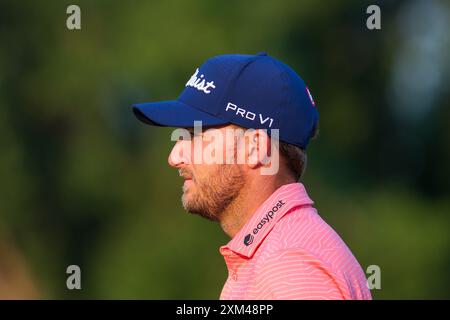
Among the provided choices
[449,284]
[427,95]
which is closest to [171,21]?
[427,95]

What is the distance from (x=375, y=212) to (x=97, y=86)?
11.1ft

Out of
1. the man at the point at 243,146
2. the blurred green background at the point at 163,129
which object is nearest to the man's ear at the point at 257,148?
the man at the point at 243,146

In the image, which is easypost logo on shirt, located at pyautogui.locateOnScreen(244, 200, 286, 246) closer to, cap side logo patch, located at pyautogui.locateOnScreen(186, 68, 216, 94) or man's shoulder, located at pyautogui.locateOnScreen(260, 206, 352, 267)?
man's shoulder, located at pyautogui.locateOnScreen(260, 206, 352, 267)

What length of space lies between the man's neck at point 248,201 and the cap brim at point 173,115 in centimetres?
23

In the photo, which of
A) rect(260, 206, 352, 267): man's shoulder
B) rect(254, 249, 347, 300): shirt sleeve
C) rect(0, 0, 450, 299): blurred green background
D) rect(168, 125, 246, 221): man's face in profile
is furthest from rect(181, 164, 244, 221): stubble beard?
rect(0, 0, 450, 299): blurred green background

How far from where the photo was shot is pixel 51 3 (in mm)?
11586

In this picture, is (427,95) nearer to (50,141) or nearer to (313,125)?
(50,141)

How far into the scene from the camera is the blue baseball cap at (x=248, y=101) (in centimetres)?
323

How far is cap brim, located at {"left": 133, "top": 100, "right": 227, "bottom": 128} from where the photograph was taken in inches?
129

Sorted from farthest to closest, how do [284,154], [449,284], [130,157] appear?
[130,157] < [449,284] < [284,154]

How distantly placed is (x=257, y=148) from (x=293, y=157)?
0.13m

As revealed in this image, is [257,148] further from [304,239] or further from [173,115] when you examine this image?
[304,239]

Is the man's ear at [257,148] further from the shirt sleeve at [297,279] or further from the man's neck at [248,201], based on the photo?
the shirt sleeve at [297,279]

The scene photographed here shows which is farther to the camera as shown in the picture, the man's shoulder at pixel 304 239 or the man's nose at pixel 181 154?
the man's nose at pixel 181 154
